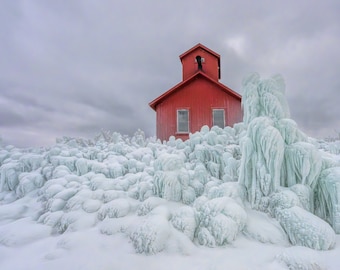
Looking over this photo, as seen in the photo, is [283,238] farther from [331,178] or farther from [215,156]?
[215,156]

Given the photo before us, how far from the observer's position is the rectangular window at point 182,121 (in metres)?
14.5

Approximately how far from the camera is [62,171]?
6.91 metres

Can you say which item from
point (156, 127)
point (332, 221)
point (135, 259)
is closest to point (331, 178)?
point (332, 221)

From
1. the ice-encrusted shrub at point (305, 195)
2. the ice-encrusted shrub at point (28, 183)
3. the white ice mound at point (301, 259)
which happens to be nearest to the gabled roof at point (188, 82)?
the ice-encrusted shrub at point (28, 183)

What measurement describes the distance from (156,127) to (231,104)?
18.0 ft

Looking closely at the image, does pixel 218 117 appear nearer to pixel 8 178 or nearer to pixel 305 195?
pixel 305 195

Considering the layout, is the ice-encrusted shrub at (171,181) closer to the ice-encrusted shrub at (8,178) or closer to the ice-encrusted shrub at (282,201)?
the ice-encrusted shrub at (282,201)

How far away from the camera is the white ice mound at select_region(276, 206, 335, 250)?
3697mm

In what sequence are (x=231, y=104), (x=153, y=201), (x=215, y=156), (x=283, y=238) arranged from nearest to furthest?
(x=283, y=238)
(x=153, y=201)
(x=215, y=156)
(x=231, y=104)

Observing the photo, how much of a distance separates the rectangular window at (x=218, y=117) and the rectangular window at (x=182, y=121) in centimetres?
187

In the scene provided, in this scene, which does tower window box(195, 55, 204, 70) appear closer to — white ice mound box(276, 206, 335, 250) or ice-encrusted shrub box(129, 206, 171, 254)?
white ice mound box(276, 206, 335, 250)

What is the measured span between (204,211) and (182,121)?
1046 centimetres

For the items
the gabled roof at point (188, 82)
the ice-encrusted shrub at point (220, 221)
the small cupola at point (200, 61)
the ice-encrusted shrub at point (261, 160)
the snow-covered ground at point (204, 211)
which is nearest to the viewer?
the snow-covered ground at point (204, 211)

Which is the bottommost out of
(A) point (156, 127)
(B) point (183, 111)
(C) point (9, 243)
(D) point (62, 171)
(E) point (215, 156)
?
(C) point (9, 243)
